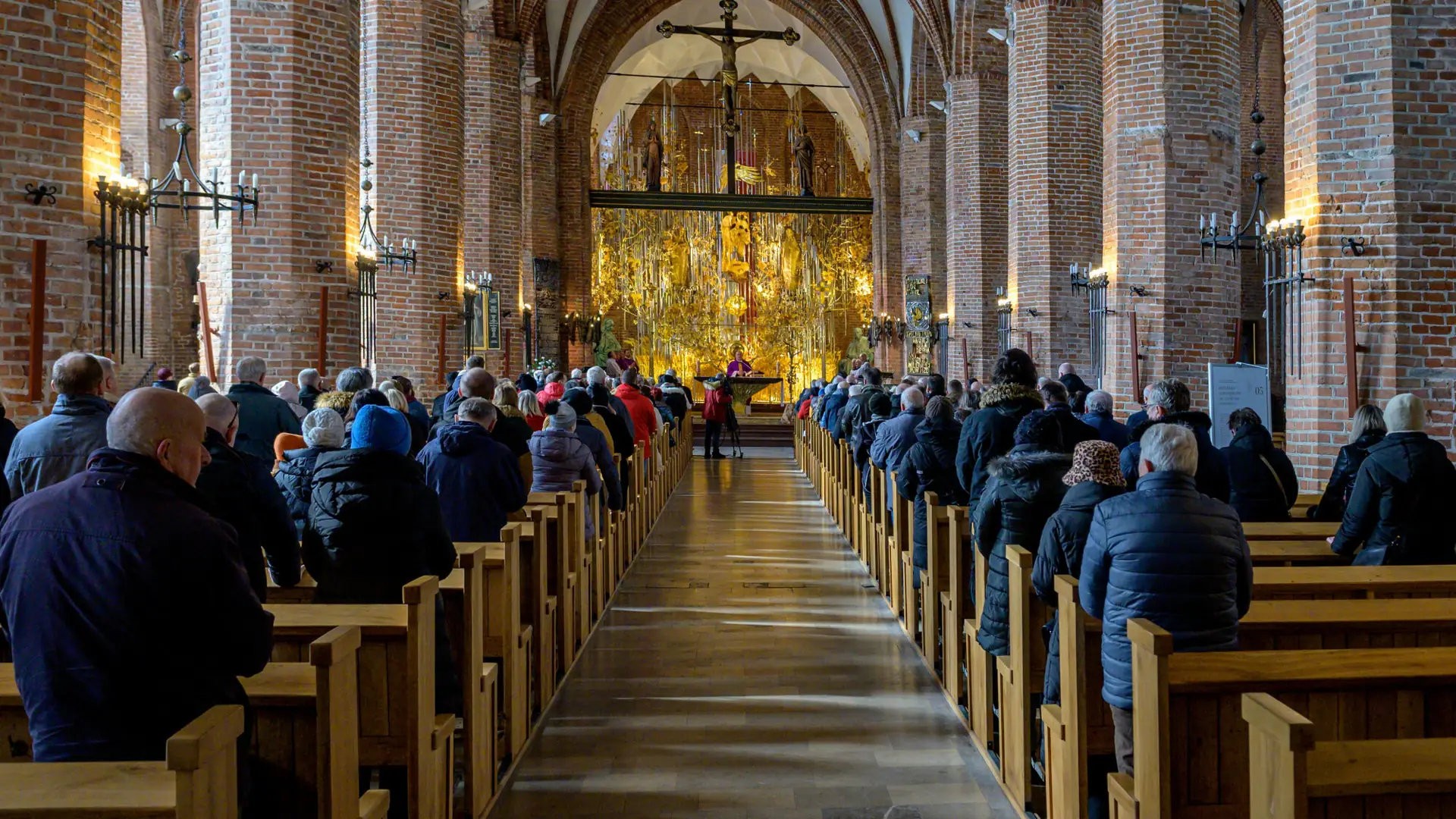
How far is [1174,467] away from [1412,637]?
1.04 m

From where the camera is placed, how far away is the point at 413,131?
1254cm

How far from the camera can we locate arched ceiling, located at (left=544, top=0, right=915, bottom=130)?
2612 cm

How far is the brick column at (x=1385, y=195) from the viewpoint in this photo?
7266mm

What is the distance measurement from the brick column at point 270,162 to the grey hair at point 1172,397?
6.50 metres

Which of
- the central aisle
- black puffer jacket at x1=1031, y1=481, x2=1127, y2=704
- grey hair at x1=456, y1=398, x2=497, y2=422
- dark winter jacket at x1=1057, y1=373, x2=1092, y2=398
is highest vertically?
dark winter jacket at x1=1057, y1=373, x2=1092, y2=398

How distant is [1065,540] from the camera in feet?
12.6

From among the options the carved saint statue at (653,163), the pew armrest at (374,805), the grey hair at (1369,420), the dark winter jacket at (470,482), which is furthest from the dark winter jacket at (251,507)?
the carved saint statue at (653,163)

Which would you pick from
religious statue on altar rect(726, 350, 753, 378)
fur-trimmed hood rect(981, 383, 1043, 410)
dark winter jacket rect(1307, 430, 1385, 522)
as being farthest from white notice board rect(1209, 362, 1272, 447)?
religious statue on altar rect(726, 350, 753, 378)

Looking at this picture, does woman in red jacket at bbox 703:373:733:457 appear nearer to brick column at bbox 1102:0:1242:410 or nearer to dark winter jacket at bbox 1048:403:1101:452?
brick column at bbox 1102:0:1242:410

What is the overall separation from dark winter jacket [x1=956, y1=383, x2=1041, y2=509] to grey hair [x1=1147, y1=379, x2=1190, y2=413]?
0.75 meters

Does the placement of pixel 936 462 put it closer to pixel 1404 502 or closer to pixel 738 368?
pixel 1404 502

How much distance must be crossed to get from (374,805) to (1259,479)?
5.04 meters

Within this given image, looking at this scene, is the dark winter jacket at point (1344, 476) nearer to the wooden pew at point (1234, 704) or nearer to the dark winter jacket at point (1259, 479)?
the dark winter jacket at point (1259, 479)

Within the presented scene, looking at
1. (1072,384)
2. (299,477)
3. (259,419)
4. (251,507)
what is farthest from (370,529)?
(1072,384)
